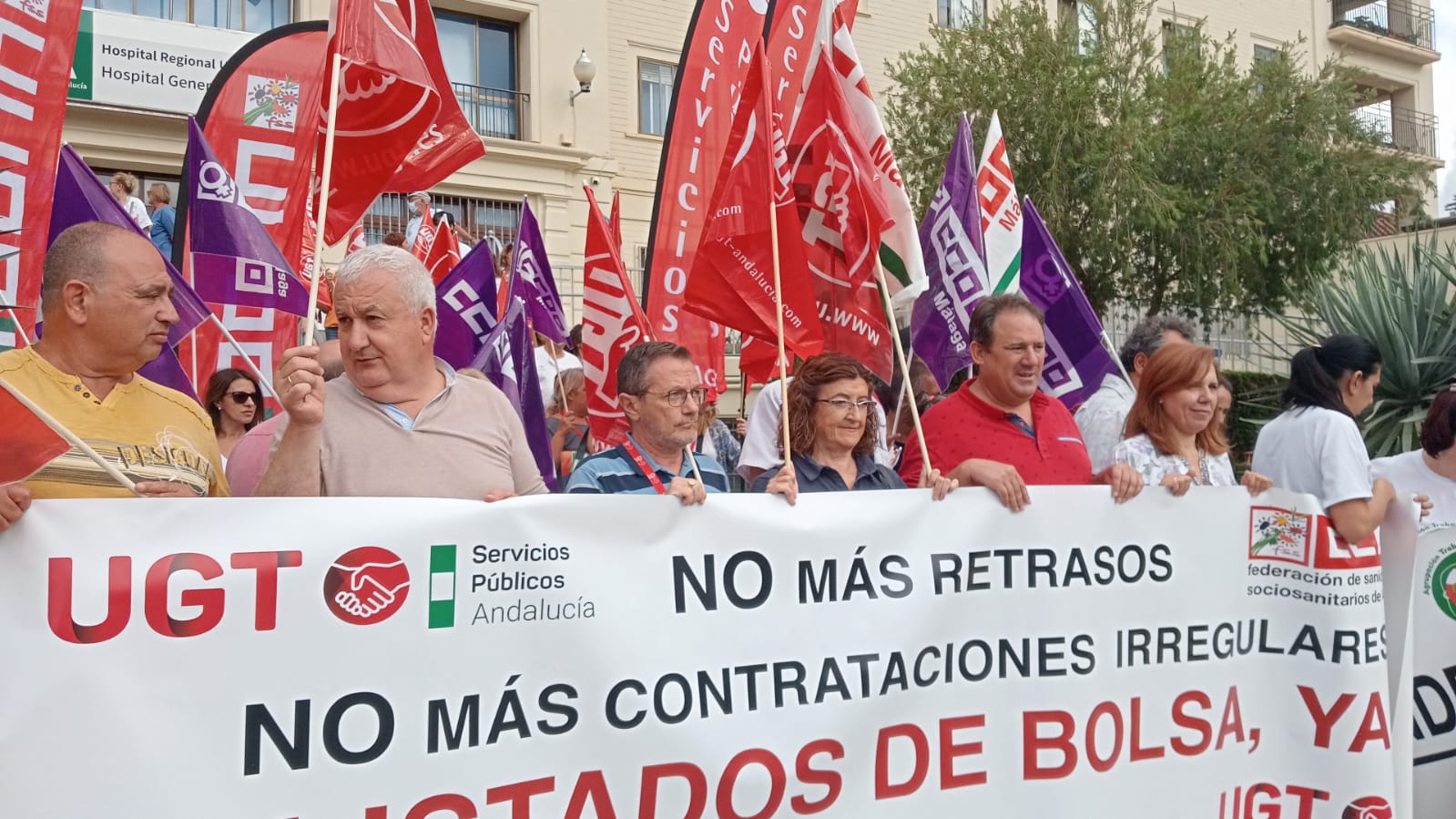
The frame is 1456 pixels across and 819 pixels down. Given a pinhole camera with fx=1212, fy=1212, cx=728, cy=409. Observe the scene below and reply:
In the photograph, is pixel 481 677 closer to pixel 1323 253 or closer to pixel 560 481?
pixel 560 481

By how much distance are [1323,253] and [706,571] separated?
19649 mm

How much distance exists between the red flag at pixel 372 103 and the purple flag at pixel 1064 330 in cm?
302

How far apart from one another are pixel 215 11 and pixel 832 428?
17.2m

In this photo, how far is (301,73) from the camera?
557 centimetres

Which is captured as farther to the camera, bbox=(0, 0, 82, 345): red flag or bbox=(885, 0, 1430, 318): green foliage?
bbox=(885, 0, 1430, 318): green foliage

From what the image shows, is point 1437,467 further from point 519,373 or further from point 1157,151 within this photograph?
point 1157,151

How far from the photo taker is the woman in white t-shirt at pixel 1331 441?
370 centimetres

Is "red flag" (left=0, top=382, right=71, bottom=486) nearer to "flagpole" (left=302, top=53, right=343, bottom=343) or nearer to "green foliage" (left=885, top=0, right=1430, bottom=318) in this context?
"flagpole" (left=302, top=53, right=343, bottom=343)

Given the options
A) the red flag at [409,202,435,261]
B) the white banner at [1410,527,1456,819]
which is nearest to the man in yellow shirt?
the white banner at [1410,527,1456,819]

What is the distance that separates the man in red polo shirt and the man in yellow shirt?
2253mm

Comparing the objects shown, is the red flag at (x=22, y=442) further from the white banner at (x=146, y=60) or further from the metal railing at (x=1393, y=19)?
the metal railing at (x=1393, y=19)

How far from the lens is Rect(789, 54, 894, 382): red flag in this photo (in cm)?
431

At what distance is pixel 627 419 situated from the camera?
3830 millimetres

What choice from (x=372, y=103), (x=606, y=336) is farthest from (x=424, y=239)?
(x=372, y=103)
